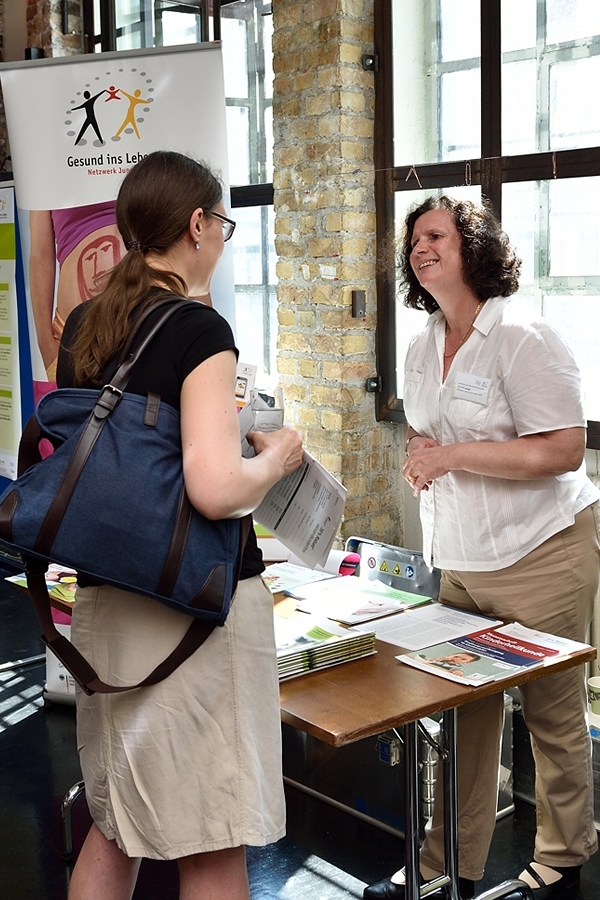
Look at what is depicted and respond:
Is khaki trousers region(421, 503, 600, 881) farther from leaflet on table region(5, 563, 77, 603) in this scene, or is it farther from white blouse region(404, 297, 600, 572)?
leaflet on table region(5, 563, 77, 603)

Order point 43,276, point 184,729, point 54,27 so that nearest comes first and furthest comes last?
point 184,729 < point 43,276 < point 54,27

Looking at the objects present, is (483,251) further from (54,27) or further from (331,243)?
(54,27)

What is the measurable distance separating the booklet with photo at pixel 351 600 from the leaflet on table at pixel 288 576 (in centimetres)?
4

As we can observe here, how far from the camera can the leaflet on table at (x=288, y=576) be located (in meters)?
2.61

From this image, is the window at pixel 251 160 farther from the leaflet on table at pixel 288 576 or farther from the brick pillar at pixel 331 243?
the leaflet on table at pixel 288 576

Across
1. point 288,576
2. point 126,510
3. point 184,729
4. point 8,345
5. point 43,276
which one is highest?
point 43,276

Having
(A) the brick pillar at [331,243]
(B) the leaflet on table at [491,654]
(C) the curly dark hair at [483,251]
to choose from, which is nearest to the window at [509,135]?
(A) the brick pillar at [331,243]

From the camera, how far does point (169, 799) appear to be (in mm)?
1550

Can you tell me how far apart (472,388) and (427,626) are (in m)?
0.54

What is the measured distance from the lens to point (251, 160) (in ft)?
14.5

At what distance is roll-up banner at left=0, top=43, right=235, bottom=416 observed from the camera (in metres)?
3.30

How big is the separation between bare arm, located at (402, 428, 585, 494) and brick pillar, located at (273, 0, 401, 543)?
152cm

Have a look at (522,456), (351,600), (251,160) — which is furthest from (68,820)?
(251,160)

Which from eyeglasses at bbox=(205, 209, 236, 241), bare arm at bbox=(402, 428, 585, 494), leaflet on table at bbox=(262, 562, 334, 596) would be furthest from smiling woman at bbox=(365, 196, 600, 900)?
eyeglasses at bbox=(205, 209, 236, 241)
